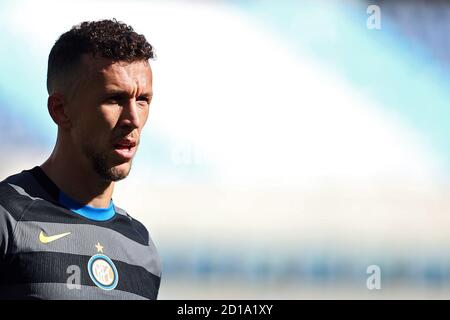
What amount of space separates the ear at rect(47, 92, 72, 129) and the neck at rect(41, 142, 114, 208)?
0.28 ft

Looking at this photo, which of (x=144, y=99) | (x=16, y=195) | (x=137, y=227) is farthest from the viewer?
(x=137, y=227)

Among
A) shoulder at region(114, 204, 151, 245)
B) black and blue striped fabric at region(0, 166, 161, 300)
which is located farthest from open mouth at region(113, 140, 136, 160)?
shoulder at region(114, 204, 151, 245)

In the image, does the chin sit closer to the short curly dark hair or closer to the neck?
the neck

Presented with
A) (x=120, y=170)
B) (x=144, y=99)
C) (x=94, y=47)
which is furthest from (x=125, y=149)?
(x=94, y=47)

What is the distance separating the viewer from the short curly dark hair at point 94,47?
2598 millimetres

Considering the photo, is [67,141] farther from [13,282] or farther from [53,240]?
[13,282]

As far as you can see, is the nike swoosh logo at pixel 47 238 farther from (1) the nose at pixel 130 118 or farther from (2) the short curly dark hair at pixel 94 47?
(2) the short curly dark hair at pixel 94 47

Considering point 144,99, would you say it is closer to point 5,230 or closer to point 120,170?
point 120,170

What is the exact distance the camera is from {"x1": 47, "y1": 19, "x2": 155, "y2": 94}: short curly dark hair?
2598 mm

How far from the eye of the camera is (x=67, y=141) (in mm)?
2588

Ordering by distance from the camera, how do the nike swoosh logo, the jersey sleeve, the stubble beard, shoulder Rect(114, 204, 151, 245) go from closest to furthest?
the jersey sleeve
the nike swoosh logo
the stubble beard
shoulder Rect(114, 204, 151, 245)

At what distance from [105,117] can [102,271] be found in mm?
563

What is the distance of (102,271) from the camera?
2.51m
